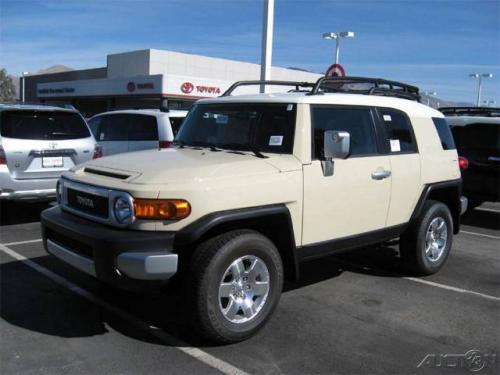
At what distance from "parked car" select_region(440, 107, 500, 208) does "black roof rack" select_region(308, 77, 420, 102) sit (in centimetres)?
252

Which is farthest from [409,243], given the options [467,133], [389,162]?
[467,133]

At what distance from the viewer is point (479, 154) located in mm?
8750

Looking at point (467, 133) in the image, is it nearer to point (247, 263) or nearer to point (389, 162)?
point (389, 162)

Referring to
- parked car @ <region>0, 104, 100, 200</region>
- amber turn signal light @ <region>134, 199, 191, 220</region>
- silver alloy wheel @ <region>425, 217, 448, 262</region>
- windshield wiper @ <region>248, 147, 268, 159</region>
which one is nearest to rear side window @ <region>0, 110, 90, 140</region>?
parked car @ <region>0, 104, 100, 200</region>

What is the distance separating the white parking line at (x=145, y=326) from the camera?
11.8ft

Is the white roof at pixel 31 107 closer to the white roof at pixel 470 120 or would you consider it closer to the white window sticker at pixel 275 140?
the white window sticker at pixel 275 140

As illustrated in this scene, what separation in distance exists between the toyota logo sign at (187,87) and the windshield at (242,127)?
35.1 meters

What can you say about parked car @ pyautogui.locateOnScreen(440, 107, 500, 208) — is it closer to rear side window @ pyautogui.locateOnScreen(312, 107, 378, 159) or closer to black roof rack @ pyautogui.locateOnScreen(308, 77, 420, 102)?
black roof rack @ pyautogui.locateOnScreen(308, 77, 420, 102)

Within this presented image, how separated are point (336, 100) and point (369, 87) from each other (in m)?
1.44

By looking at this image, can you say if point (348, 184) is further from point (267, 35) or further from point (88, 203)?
point (267, 35)

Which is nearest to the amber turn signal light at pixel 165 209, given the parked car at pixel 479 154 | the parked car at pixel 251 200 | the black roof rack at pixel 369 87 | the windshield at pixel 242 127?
the parked car at pixel 251 200

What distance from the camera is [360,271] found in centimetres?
600

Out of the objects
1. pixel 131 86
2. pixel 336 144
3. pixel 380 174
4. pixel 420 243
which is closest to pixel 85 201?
pixel 336 144

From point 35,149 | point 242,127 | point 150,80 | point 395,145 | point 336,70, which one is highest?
point 150,80
